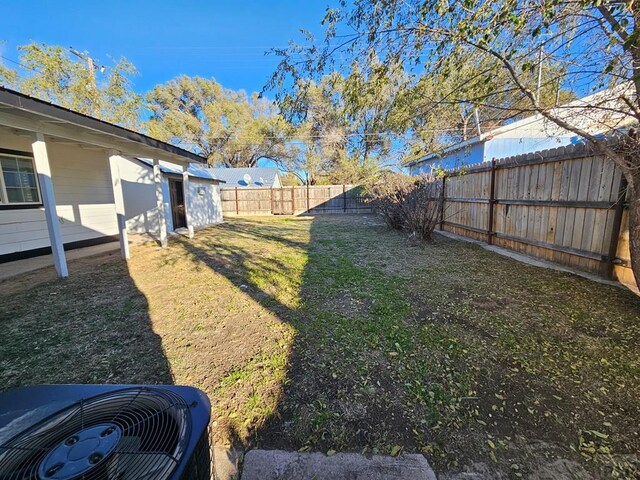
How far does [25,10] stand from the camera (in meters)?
9.88

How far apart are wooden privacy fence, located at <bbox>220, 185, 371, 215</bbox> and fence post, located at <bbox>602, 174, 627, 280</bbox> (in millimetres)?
12719

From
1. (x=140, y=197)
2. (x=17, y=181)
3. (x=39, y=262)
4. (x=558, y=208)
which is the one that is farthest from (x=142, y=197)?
(x=558, y=208)

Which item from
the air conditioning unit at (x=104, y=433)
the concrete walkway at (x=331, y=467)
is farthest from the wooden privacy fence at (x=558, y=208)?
the air conditioning unit at (x=104, y=433)

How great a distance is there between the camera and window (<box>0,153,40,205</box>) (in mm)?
5434

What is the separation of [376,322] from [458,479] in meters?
1.62

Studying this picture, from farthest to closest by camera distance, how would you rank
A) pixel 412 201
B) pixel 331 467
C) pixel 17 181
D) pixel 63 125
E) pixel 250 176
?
1. pixel 250 176
2. pixel 412 201
3. pixel 17 181
4. pixel 63 125
5. pixel 331 467

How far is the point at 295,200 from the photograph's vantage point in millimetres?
16703

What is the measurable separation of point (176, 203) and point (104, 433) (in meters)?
11.0

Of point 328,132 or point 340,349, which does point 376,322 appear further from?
point 328,132

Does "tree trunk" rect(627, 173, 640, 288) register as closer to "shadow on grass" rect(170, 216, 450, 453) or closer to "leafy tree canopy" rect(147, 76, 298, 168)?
"shadow on grass" rect(170, 216, 450, 453)

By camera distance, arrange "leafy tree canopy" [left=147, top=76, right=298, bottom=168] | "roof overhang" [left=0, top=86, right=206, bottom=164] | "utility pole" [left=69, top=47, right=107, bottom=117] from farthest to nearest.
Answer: "leafy tree canopy" [left=147, top=76, right=298, bottom=168]
"utility pole" [left=69, top=47, right=107, bottom=117]
"roof overhang" [left=0, top=86, right=206, bottom=164]

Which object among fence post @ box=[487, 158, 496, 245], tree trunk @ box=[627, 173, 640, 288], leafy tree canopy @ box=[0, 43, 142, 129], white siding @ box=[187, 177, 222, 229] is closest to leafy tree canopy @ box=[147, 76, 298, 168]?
leafy tree canopy @ box=[0, 43, 142, 129]

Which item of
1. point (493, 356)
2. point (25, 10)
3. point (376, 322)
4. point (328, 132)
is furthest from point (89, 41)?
point (493, 356)

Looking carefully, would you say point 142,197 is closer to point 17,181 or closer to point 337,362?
point 17,181
